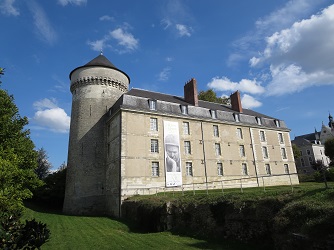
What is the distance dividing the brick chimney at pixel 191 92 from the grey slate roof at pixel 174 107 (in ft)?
1.91

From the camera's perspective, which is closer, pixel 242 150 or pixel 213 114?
pixel 213 114

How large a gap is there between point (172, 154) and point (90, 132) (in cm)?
879

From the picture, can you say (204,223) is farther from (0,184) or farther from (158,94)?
(158,94)

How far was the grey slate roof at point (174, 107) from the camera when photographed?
24938 mm

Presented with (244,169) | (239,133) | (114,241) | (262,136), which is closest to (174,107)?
(239,133)

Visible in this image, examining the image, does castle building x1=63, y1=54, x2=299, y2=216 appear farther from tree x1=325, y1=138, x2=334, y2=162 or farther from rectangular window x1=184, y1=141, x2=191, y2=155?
tree x1=325, y1=138, x2=334, y2=162

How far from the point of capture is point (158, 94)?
29891 mm

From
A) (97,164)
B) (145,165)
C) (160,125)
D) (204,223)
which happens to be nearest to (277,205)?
(204,223)

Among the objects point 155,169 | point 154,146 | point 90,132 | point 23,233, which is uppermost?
point 90,132

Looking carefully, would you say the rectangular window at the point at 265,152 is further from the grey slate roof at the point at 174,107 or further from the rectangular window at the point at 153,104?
the rectangular window at the point at 153,104

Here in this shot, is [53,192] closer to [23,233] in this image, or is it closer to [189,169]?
[189,169]

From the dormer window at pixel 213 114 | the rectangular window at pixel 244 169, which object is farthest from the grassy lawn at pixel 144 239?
the dormer window at pixel 213 114

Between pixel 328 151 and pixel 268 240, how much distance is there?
151ft

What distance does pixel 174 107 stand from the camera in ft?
88.9
